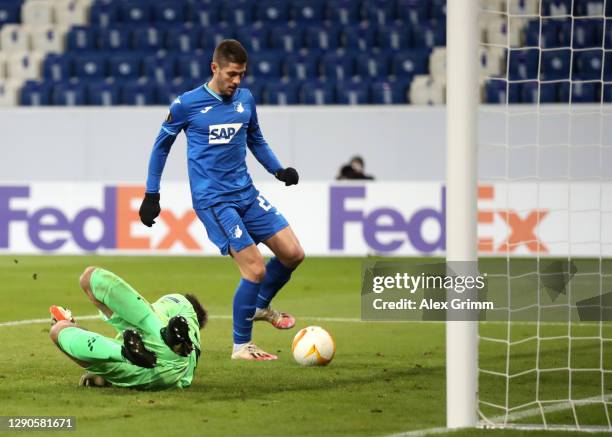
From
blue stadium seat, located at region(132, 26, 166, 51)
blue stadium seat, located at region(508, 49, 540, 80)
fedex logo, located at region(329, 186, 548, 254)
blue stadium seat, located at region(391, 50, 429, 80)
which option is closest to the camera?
fedex logo, located at region(329, 186, 548, 254)

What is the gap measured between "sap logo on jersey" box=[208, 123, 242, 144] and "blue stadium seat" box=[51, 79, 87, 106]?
1369cm

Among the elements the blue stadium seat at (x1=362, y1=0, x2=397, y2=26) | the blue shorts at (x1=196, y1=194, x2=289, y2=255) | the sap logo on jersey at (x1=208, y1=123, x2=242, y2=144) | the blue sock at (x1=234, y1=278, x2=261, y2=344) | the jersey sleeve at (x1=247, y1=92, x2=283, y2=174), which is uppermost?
the blue stadium seat at (x1=362, y1=0, x2=397, y2=26)

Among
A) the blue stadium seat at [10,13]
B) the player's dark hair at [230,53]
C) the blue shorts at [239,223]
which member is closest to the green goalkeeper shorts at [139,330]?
the blue shorts at [239,223]

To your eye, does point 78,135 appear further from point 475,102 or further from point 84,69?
point 475,102

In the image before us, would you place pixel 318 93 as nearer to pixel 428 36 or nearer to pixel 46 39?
pixel 428 36

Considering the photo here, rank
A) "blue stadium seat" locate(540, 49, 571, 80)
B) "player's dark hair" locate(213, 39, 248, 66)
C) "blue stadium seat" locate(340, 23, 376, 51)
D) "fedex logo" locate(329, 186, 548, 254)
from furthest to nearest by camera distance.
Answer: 1. "blue stadium seat" locate(340, 23, 376, 51)
2. "blue stadium seat" locate(540, 49, 571, 80)
3. "fedex logo" locate(329, 186, 548, 254)
4. "player's dark hair" locate(213, 39, 248, 66)

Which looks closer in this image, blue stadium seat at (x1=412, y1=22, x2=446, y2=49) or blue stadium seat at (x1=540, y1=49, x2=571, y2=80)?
blue stadium seat at (x1=540, y1=49, x2=571, y2=80)

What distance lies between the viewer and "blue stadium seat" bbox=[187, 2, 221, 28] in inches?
887

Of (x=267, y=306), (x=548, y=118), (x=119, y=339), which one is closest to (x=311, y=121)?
(x=548, y=118)

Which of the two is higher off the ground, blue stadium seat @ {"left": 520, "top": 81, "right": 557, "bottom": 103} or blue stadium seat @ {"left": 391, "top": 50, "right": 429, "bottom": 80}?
blue stadium seat @ {"left": 391, "top": 50, "right": 429, "bottom": 80}

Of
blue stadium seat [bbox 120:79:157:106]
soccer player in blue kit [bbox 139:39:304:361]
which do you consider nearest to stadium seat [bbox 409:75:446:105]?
blue stadium seat [bbox 120:79:157:106]

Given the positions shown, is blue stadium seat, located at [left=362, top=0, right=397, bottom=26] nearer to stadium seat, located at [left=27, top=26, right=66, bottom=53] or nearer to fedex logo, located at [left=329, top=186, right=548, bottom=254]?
fedex logo, located at [left=329, top=186, right=548, bottom=254]

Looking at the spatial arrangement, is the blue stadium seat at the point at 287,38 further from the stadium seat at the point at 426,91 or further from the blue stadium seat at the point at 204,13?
the stadium seat at the point at 426,91

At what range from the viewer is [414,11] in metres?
21.9
